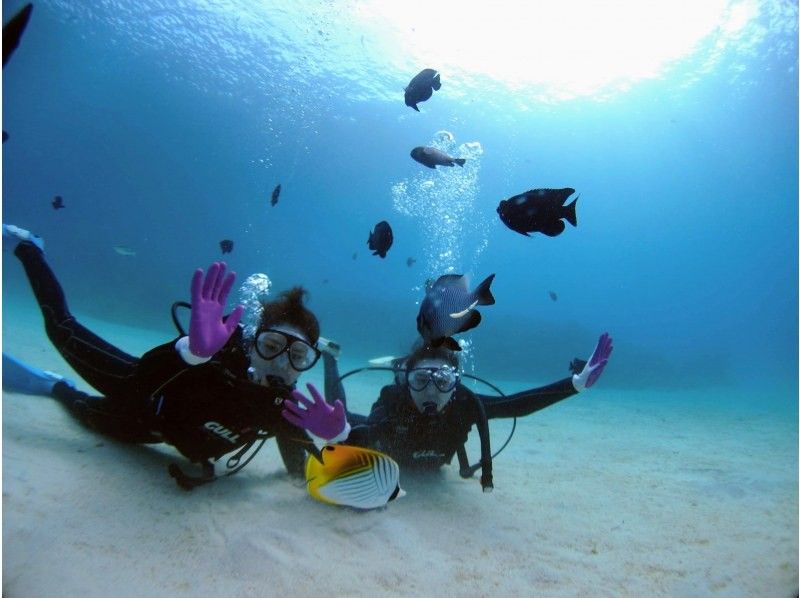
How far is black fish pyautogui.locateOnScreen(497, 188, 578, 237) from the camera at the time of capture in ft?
8.98

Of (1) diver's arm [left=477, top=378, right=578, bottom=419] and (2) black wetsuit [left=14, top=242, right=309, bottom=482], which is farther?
(1) diver's arm [left=477, top=378, right=578, bottom=419]

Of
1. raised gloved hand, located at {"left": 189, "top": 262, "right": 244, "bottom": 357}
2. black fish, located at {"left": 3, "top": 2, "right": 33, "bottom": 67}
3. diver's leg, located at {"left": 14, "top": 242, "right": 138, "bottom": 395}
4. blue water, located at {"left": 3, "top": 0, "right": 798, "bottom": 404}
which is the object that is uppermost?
blue water, located at {"left": 3, "top": 0, "right": 798, "bottom": 404}

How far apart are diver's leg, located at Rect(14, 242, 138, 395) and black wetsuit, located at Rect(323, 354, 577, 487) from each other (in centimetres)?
238

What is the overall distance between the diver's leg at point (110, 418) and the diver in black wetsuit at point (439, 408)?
6.75 ft

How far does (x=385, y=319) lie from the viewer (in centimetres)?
2845

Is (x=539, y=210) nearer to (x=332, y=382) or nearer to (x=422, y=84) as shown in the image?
(x=422, y=84)

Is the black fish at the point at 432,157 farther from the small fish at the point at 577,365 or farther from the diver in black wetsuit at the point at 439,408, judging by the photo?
the small fish at the point at 577,365

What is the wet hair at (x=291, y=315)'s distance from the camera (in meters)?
3.85

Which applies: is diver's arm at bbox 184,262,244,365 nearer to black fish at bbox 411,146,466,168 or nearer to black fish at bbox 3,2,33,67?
black fish at bbox 3,2,33,67

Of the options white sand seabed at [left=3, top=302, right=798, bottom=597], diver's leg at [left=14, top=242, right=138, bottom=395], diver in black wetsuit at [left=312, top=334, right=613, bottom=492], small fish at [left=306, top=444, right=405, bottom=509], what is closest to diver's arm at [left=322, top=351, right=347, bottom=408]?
white sand seabed at [left=3, top=302, right=798, bottom=597]

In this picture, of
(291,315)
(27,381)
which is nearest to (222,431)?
(291,315)

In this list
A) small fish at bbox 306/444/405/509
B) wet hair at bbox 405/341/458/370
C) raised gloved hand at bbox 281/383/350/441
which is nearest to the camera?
small fish at bbox 306/444/405/509

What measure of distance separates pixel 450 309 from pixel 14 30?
187cm

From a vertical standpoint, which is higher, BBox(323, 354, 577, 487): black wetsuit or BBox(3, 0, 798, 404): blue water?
BBox(3, 0, 798, 404): blue water
